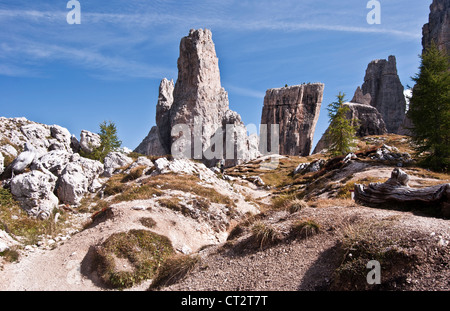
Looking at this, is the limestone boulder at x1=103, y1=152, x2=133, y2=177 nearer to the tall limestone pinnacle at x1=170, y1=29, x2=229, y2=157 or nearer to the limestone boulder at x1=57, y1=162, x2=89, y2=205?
the limestone boulder at x1=57, y1=162, x2=89, y2=205

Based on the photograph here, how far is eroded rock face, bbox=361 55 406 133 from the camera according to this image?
120188 mm

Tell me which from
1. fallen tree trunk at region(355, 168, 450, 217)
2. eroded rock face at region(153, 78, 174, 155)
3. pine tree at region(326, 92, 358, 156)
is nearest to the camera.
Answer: fallen tree trunk at region(355, 168, 450, 217)

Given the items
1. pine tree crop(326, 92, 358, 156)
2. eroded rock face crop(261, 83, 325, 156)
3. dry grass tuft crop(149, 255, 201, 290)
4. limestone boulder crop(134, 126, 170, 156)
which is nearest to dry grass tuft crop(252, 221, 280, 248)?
dry grass tuft crop(149, 255, 201, 290)

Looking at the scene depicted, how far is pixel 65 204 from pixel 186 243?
1258cm

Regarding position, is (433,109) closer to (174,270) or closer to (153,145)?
(174,270)

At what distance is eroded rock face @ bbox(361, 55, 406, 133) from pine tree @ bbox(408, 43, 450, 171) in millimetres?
100969

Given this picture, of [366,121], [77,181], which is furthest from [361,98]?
[77,181]

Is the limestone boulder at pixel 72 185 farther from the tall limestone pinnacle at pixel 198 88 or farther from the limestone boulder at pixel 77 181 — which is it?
the tall limestone pinnacle at pixel 198 88

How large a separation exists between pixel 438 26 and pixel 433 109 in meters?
110

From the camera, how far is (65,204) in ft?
75.9

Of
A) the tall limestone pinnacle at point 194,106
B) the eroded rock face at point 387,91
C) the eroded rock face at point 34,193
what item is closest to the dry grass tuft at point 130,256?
the eroded rock face at point 34,193

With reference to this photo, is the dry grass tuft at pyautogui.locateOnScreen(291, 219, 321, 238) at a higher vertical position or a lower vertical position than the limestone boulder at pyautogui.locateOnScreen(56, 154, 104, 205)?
lower

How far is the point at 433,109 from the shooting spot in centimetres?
2853

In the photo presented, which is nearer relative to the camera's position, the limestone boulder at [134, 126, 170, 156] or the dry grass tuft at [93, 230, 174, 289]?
the dry grass tuft at [93, 230, 174, 289]
